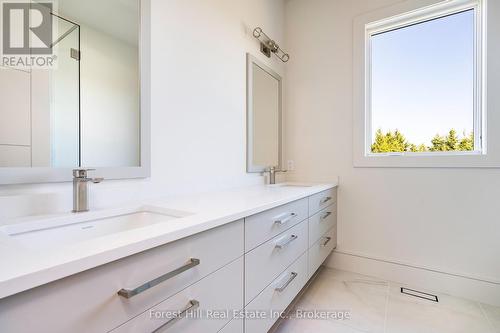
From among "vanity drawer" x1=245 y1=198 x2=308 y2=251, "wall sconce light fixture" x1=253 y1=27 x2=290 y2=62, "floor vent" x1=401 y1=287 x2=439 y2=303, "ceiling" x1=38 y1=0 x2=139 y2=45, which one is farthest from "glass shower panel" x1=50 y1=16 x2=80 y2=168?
"floor vent" x1=401 y1=287 x2=439 y2=303

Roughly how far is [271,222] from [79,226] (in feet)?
2.58

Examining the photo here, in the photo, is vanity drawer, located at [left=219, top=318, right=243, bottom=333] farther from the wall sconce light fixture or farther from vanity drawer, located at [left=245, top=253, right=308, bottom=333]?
the wall sconce light fixture

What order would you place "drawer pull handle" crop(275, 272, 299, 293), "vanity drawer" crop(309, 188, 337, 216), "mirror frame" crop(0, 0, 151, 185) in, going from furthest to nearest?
1. "vanity drawer" crop(309, 188, 337, 216)
2. "drawer pull handle" crop(275, 272, 299, 293)
3. "mirror frame" crop(0, 0, 151, 185)

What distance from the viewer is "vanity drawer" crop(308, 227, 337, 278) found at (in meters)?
1.72

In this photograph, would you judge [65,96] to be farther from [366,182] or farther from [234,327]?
[366,182]

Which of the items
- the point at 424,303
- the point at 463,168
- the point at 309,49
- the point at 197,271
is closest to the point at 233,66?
the point at 309,49

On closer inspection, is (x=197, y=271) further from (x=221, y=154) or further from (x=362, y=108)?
(x=362, y=108)

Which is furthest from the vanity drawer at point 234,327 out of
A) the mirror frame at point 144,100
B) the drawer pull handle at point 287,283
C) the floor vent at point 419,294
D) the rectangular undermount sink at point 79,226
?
the floor vent at point 419,294

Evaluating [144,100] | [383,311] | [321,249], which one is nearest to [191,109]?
[144,100]

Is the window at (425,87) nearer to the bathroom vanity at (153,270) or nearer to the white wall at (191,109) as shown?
the white wall at (191,109)

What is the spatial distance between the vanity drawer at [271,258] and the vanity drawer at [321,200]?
199mm

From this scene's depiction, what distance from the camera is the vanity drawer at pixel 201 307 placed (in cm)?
64

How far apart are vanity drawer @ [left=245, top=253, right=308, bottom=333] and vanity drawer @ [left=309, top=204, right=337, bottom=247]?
201mm

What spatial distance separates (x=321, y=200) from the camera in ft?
6.19
